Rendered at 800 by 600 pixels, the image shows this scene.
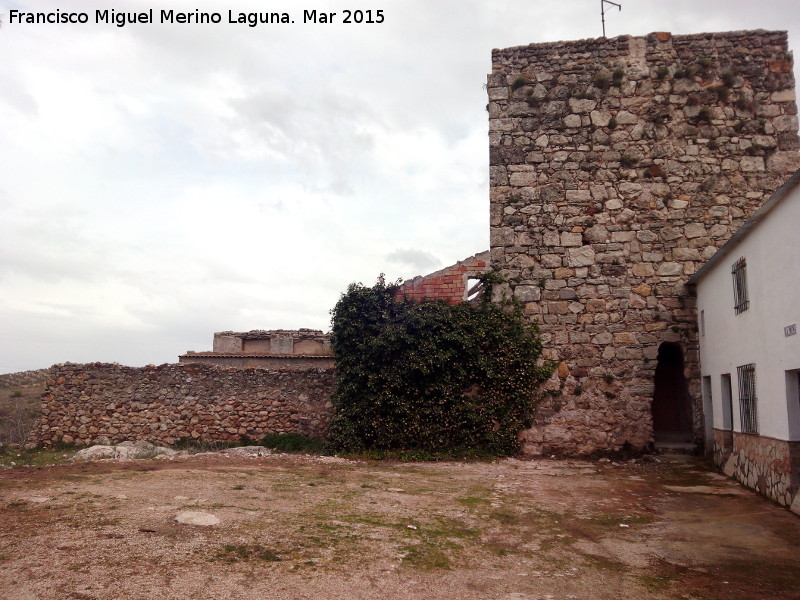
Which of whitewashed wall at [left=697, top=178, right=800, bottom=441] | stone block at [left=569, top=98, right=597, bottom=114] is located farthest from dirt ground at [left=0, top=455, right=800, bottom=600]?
stone block at [left=569, top=98, right=597, bottom=114]

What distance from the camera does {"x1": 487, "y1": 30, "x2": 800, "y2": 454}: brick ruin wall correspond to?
12336 millimetres

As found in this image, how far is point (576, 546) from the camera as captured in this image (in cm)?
601

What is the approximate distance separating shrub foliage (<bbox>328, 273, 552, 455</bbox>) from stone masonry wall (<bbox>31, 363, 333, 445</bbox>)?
215 centimetres

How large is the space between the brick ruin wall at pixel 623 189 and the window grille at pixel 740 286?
9.19 ft

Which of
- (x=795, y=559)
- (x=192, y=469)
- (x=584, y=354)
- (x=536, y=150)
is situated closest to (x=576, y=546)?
(x=795, y=559)

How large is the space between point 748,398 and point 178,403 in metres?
11.8

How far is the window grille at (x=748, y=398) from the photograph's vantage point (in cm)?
890

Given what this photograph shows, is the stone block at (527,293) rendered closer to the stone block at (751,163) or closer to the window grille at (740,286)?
the window grille at (740,286)

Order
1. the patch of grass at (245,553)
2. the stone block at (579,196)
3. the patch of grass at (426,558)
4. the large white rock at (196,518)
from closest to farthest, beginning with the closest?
the patch of grass at (245,553), the patch of grass at (426,558), the large white rock at (196,518), the stone block at (579,196)

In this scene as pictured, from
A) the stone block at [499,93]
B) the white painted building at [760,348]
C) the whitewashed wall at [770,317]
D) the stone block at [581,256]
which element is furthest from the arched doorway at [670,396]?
the stone block at [499,93]

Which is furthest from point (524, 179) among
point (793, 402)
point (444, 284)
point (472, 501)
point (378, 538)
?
point (378, 538)

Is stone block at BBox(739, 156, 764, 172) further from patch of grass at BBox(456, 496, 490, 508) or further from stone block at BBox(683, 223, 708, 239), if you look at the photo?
patch of grass at BBox(456, 496, 490, 508)

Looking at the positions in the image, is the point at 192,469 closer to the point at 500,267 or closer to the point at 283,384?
the point at 283,384

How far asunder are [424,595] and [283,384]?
1050cm
